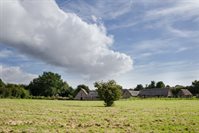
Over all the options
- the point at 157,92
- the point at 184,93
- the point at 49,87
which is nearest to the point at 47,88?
the point at 49,87

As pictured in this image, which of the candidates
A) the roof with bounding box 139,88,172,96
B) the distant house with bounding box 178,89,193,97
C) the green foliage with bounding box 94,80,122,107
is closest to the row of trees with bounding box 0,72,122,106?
the roof with bounding box 139,88,172,96

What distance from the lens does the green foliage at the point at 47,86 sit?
506 feet

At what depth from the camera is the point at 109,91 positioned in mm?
53469

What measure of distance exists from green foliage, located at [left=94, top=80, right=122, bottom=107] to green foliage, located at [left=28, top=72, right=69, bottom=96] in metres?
102

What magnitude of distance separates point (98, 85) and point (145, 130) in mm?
37840

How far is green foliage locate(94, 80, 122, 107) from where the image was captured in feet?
175

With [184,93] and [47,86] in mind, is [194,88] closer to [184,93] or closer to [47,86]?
[184,93]

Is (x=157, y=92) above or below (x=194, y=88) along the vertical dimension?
below

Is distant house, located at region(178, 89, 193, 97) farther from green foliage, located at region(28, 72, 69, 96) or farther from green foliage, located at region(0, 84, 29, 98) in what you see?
green foliage, located at region(0, 84, 29, 98)

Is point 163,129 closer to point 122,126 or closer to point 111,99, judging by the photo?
point 122,126

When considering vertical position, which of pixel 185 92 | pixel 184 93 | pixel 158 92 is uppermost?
pixel 158 92

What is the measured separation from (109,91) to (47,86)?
348 feet

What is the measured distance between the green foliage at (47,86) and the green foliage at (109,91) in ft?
334

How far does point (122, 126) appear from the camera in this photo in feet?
61.8
